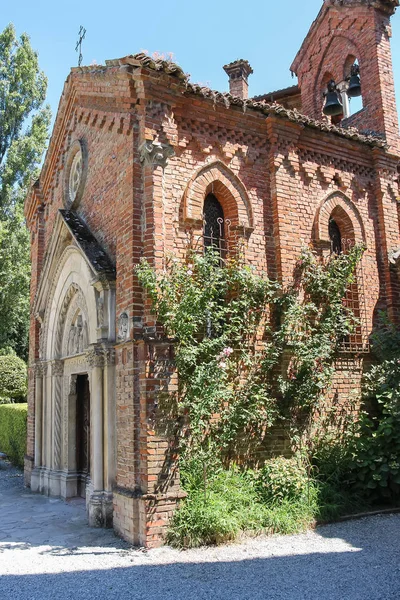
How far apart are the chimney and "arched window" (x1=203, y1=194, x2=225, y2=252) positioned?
6.36 m

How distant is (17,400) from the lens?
2070 centimetres

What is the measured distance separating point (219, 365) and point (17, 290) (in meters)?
18.3

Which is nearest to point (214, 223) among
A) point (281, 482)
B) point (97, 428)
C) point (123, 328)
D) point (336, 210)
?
point (123, 328)

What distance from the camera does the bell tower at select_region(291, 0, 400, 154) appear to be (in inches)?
456

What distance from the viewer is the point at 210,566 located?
5953 mm

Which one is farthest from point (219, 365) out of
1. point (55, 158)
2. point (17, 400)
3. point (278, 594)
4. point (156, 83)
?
point (17, 400)

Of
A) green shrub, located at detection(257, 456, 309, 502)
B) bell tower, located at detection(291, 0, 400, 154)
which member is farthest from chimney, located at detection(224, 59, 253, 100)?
→ green shrub, located at detection(257, 456, 309, 502)

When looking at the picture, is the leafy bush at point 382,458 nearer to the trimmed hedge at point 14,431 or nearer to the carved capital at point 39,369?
the carved capital at point 39,369

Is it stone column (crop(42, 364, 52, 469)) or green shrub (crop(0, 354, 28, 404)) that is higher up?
green shrub (crop(0, 354, 28, 404))

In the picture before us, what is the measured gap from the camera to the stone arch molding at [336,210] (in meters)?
9.67

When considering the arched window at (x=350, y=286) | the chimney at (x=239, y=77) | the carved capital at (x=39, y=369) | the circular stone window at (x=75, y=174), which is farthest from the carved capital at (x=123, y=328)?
the chimney at (x=239, y=77)

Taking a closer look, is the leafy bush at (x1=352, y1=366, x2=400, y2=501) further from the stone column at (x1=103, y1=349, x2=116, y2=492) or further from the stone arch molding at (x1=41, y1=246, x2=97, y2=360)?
the stone arch molding at (x1=41, y1=246, x2=97, y2=360)

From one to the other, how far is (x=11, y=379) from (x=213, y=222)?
45.7 feet

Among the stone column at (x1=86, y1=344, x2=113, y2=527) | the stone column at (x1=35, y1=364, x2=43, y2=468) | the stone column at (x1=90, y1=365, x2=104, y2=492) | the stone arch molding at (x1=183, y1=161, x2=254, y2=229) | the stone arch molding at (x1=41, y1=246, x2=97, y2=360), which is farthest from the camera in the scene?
the stone column at (x1=35, y1=364, x2=43, y2=468)
